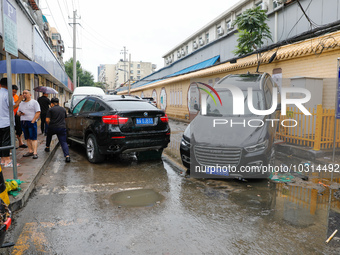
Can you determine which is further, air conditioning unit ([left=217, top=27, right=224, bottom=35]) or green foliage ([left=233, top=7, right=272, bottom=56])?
air conditioning unit ([left=217, top=27, right=224, bottom=35])

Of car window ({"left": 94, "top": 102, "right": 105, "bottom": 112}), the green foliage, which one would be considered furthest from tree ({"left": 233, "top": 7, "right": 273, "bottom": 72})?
car window ({"left": 94, "top": 102, "right": 105, "bottom": 112})

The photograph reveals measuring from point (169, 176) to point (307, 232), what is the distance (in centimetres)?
295

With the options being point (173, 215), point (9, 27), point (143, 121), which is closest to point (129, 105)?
point (143, 121)

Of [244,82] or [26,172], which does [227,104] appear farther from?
[26,172]

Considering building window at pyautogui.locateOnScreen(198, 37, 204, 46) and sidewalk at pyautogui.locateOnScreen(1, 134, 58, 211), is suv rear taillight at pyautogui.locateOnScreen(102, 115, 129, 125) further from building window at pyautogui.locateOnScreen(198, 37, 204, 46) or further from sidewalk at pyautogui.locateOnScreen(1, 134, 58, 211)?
building window at pyautogui.locateOnScreen(198, 37, 204, 46)

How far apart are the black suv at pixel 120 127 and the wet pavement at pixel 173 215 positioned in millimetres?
661

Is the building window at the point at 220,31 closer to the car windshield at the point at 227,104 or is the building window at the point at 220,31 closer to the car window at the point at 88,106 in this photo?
the car windshield at the point at 227,104

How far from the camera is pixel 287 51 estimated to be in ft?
33.4

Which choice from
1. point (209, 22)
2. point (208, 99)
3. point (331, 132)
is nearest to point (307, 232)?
point (208, 99)

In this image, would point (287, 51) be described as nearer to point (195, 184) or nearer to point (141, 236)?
point (195, 184)

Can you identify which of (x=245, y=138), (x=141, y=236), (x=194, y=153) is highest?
(x=245, y=138)

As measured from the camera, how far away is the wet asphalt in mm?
2955

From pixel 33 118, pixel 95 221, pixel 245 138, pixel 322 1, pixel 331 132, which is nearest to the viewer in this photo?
pixel 95 221

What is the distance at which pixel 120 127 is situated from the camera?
6.09 meters
